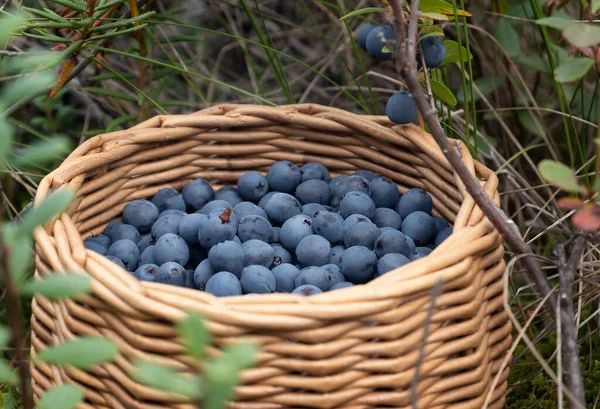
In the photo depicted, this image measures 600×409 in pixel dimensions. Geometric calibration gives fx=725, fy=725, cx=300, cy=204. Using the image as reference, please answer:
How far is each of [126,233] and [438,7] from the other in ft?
→ 1.85

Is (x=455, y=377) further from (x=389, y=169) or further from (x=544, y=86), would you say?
(x=544, y=86)

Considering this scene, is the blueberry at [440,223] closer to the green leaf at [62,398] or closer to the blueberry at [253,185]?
the blueberry at [253,185]

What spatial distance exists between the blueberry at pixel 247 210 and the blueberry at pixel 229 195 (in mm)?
63

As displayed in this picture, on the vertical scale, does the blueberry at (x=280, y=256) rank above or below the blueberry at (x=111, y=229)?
above

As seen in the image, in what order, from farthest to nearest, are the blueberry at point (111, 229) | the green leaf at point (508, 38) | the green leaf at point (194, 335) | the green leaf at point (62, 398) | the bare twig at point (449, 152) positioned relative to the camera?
the green leaf at point (508, 38) < the blueberry at point (111, 229) < the bare twig at point (449, 152) < the green leaf at point (62, 398) < the green leaf at point (194, 335)

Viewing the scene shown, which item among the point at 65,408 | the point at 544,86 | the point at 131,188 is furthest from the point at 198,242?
the point at 544,86

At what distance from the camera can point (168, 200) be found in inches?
46.9

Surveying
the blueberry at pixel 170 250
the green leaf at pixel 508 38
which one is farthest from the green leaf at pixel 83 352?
the green leaf at pixel 508 38

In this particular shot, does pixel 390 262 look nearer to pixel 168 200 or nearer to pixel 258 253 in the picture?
pixel 258 253

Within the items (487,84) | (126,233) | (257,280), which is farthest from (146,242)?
(487,84)

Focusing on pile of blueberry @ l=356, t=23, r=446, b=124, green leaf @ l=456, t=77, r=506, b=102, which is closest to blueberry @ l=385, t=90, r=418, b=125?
pile of blueberry @ l=356, t=23, r=446, b=124

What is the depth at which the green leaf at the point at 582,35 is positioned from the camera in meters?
0.75

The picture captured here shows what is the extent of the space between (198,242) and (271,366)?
1.23ft

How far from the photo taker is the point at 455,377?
828 millimetres
